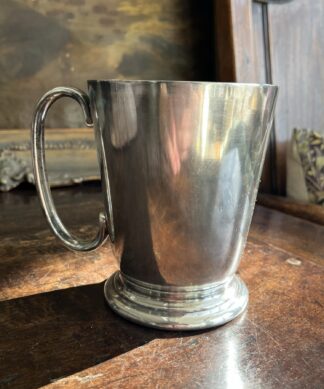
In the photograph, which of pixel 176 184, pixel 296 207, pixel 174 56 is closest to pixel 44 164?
pixel 176 184

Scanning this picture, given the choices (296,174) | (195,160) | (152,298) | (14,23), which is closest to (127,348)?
(152,298)

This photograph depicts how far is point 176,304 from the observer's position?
396 millimetres

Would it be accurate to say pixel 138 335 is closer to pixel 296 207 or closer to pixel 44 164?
pixel 44 164

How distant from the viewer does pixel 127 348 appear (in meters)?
Answer: 0.35

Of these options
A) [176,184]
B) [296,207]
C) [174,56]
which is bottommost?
[296,207]

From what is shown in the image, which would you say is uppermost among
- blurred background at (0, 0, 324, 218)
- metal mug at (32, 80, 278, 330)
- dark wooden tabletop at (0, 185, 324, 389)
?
blurred background at (0, 0, 324, 218)

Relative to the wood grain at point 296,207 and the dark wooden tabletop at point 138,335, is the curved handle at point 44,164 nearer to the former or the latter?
the dark wooden tabletop at point 138,335

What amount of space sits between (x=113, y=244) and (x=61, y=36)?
0.76m

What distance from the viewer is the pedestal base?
0.38 metres

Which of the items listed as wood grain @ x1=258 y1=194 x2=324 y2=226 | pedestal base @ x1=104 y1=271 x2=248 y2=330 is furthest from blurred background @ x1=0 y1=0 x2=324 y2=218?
pedestal base @ x1=104 y1=271 x2=248 y2=330

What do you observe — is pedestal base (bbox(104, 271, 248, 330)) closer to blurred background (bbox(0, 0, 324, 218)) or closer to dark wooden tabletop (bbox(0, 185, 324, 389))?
dark wooden tabletop (bbox(0, 185, 324, 389))

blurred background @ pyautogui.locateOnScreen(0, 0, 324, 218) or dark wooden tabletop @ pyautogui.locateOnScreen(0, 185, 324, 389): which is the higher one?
blurred background @ pyautogui.locateOnScreen(0, 0, 324, 218)

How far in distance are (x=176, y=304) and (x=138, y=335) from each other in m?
0.05

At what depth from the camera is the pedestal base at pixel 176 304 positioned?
15.0 inches
